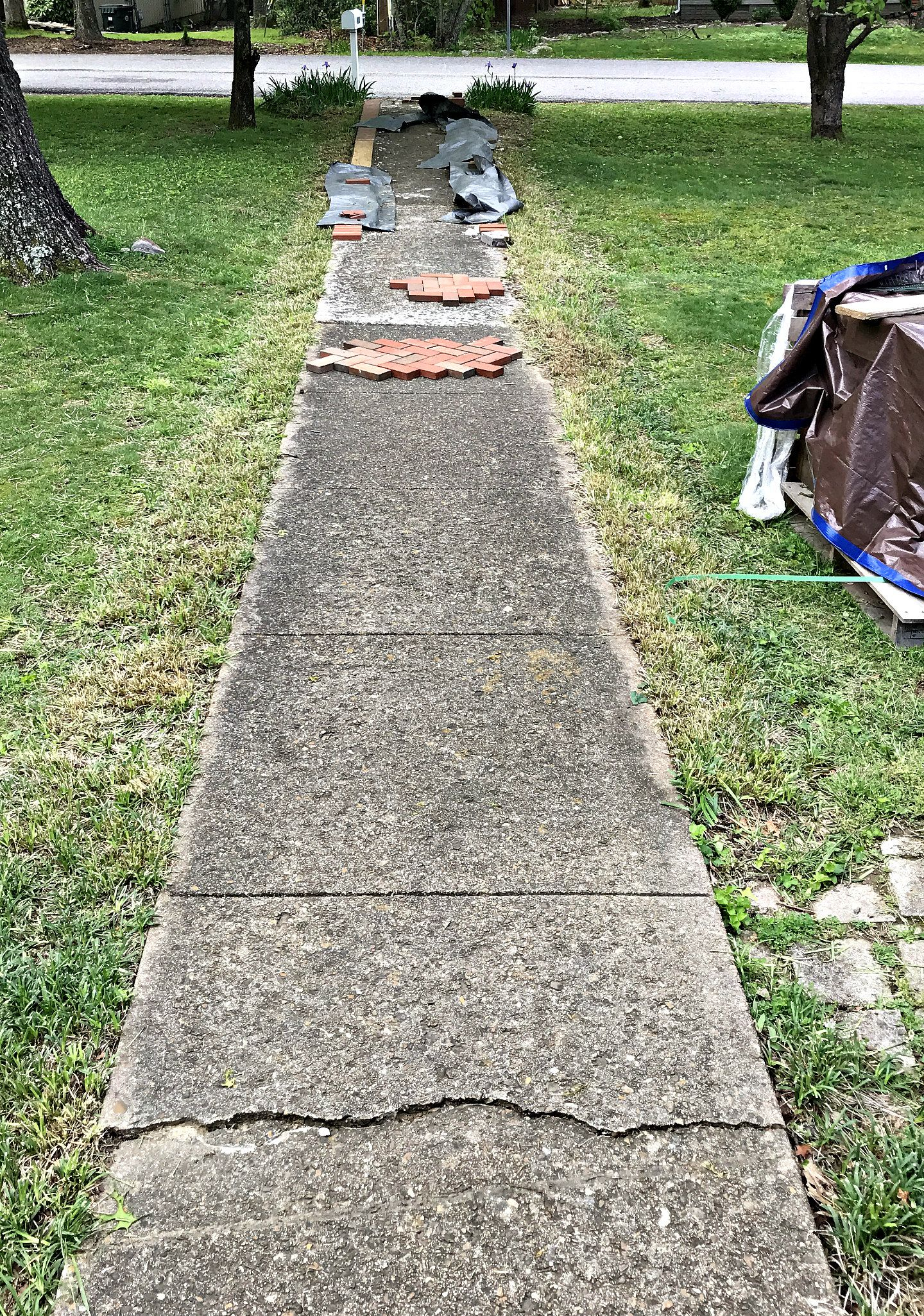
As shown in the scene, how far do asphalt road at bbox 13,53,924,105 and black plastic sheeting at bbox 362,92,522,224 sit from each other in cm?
280

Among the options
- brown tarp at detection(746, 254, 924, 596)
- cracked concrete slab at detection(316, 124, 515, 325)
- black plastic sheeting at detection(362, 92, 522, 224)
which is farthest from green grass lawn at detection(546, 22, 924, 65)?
brown tarp at detection(746, 254, 924, 596)

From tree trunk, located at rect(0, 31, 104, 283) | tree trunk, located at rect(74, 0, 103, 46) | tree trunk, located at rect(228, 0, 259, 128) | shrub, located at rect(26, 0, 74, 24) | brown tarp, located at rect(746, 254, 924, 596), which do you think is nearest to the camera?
brown tarp, located at rect(746, 254, 924, 596)

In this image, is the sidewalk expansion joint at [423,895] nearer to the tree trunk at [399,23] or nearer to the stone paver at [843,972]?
the stone paver at [843,972]

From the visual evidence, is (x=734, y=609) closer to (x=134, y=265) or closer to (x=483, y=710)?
(x=483, y=710)

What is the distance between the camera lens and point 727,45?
86.3ft

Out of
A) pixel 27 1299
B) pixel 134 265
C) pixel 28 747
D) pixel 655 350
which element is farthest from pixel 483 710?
pixel 134 265

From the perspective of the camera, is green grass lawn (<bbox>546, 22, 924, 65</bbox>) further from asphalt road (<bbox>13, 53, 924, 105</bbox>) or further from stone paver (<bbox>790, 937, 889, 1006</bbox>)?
stone paver (<bbox>790, 937, 889, 1006</bbox>)

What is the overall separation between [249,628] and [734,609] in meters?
1.81

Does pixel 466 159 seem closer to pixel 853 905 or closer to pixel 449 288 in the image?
pixel 449 288

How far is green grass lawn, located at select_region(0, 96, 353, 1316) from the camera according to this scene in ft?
7.67

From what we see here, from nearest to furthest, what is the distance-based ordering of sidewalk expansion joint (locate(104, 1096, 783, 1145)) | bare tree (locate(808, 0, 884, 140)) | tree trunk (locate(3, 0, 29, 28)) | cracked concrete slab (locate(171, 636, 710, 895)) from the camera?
sidewalk expansion joint (locate(104, 1096, 783, 1145))
cracked concrete slab (locate(171, 636, 710, 895))
bare tree (locate(808, 0, 884, 140))
tree trunk (locate(3, 0, 29, 28))

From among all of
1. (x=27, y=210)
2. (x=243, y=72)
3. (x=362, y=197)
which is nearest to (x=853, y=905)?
(x=27, y=210)

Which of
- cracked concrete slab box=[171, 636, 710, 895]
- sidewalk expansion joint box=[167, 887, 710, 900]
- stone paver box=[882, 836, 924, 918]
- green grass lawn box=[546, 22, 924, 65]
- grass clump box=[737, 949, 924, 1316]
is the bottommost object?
grass clump box=[737, 949, 924, 1316]

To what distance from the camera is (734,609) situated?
4.20 metres
